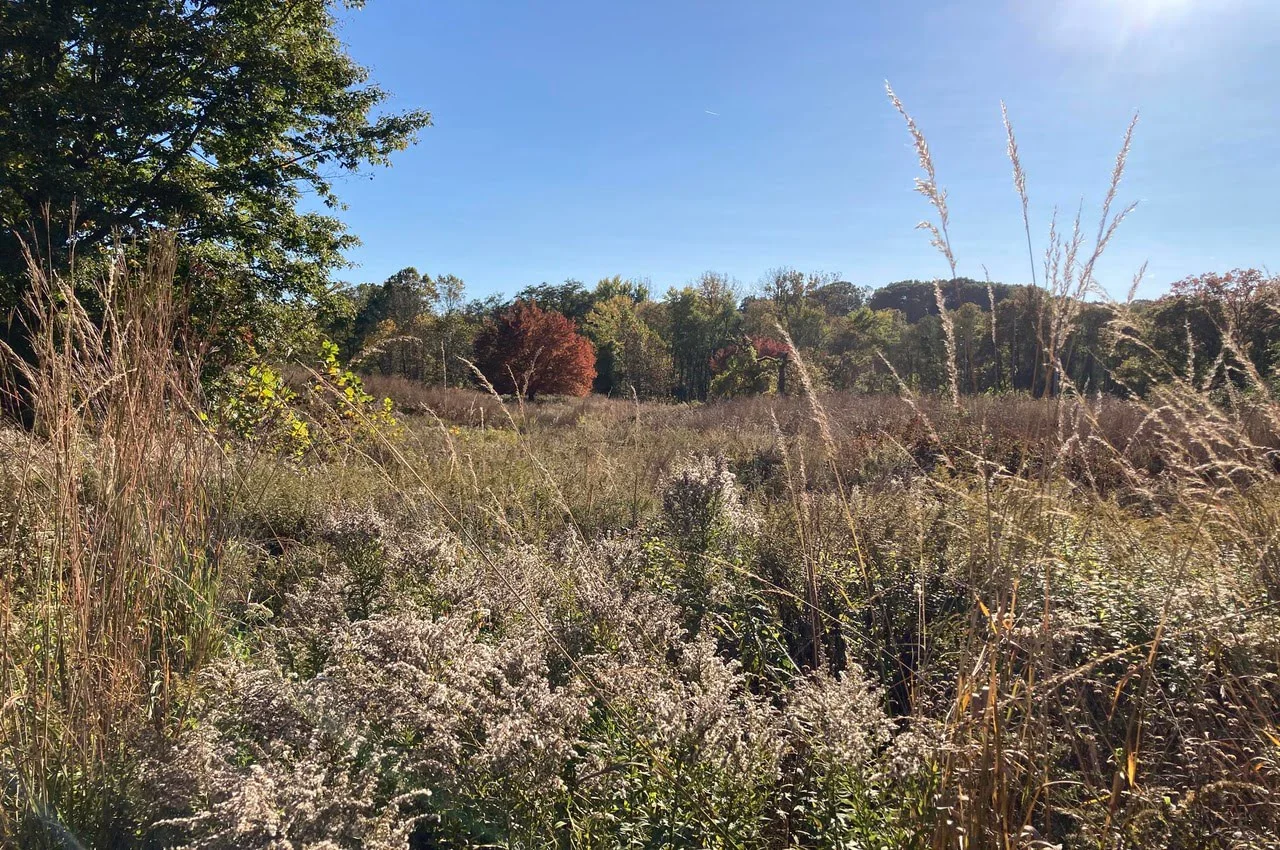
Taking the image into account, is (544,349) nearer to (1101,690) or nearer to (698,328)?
(698,328)

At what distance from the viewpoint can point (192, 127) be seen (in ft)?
36.6

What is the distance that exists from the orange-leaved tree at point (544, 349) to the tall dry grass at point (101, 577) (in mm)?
24582

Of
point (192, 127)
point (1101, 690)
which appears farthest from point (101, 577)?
point (192, 127)

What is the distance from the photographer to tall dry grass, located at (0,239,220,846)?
5.83ft

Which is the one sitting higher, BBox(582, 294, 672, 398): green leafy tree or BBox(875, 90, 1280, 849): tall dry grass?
BBox(582, 294, 672, 398): green leafy tree

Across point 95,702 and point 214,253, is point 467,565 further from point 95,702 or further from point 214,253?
point 214,253

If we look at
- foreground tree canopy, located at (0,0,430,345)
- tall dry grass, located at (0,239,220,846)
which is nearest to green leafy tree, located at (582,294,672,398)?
foreground tree canopy, located at (0,0,430,345)

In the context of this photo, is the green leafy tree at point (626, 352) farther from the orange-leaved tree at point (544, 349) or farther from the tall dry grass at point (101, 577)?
the tall dry grass at point (101, 577)

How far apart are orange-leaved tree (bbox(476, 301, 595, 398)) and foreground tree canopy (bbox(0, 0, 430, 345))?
14.8 meters

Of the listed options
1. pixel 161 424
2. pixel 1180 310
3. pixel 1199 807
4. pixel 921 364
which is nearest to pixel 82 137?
pixel 161 424

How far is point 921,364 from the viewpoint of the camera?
26250 mm

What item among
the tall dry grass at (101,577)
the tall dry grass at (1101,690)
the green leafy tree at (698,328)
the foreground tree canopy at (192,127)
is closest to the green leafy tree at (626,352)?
the green leafy tree at (698,328)

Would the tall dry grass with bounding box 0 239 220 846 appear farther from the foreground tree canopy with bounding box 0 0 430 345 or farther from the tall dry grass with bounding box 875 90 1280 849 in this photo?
the foreground tree canopy with bounding box 0 0 430 345

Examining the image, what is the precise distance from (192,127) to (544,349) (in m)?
16.6
